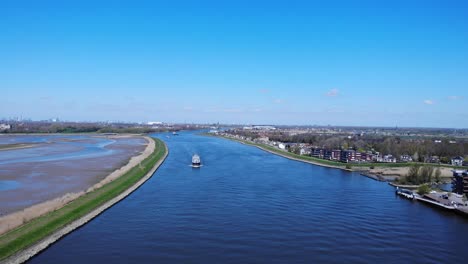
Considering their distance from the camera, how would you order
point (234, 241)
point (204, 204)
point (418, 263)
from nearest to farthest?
point (418, 263)
point (234, 241)
point (204, 204)

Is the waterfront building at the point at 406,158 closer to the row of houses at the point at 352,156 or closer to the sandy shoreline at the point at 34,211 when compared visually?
the row of houses at the point at 352,156

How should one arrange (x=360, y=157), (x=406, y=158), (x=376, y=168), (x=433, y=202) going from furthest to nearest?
1. (x=406, y=158)
2. (x=360, y=157)
3. (x=376, y=168)
4. (x=433, y=202)

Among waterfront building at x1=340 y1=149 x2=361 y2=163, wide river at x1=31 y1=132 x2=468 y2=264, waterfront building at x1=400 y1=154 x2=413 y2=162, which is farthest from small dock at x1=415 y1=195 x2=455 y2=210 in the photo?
waterfront building at x1=400 y1=154 x2=413 y2=162

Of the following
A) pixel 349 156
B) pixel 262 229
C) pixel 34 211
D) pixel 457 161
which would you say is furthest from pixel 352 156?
pixel 34 211

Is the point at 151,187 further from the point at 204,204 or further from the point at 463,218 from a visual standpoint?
the point at 463,218

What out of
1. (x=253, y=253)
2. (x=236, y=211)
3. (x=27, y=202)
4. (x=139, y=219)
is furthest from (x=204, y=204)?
(x=27, y=202)

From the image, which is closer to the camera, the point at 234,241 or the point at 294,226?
the point at 234,241

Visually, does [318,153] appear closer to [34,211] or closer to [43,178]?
[43,178]

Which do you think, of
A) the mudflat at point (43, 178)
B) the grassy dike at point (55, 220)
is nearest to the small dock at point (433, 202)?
the grassy dike at point (55, 220)
